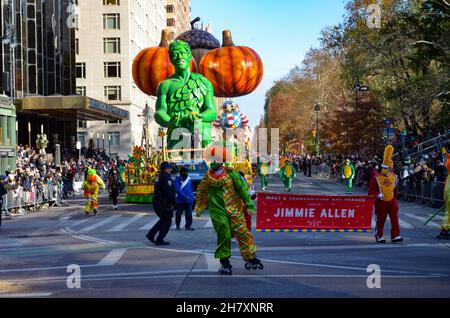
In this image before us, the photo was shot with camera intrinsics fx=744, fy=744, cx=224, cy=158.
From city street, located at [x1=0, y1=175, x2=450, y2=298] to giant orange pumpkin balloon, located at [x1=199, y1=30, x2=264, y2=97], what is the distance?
1266cm

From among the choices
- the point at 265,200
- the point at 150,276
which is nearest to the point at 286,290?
the point at 150,276

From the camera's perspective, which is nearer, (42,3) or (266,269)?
(266,269)

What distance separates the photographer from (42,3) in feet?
177

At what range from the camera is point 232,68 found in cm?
3053

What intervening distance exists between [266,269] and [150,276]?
1795 mm

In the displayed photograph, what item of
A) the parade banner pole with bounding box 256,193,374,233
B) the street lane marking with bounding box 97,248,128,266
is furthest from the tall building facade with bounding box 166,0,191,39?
the street lane marking with bounding box 97,248,128,266

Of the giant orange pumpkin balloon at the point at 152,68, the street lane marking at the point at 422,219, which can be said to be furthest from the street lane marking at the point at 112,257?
the giant orange pumpkin balloon at the point at 152,68

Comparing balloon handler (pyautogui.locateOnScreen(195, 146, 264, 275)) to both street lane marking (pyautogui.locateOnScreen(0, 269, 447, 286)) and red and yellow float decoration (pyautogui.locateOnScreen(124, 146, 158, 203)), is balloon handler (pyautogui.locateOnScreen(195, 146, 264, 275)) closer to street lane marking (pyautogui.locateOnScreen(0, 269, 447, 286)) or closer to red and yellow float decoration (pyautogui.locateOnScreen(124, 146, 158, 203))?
street lane marking (pyautogui.locateOnScreen(0, 269, 447, 286))

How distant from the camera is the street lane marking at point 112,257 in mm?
12414

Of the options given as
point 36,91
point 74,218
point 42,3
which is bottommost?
point 74,218

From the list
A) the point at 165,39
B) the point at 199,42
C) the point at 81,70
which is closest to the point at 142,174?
the point at 165,39

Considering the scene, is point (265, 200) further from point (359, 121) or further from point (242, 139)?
point (359, 121)

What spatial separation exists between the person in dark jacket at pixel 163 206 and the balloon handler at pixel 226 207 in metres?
3.68

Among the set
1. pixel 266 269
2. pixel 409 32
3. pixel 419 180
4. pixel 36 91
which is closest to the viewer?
pixel 266 269
